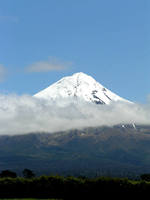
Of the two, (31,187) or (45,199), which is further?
(31,187)

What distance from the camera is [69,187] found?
7381 centimetres

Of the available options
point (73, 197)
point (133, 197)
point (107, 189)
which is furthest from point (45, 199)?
point (133, 197)

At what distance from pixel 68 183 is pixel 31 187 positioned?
8.15 m

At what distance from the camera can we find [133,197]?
6900 centimetres

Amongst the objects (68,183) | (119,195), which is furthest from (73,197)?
(119,195)

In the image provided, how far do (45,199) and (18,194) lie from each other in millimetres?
9205

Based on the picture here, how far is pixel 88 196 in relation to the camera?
7212cm

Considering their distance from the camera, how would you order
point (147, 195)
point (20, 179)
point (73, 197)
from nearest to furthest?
point (147, 195)
point (73, 197)
point (20, 179)

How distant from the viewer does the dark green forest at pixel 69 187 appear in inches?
2736

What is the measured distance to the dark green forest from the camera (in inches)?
Result: 2736

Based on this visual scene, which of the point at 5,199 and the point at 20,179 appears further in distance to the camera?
the point at 20,179

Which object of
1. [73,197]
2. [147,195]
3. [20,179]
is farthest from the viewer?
[20,179]

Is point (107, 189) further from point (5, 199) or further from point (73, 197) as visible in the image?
point (5, 199)

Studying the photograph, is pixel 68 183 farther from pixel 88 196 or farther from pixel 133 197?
pixel 133 197
